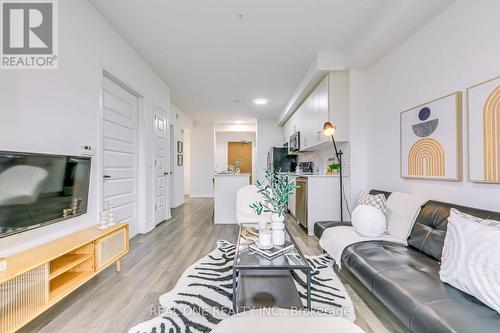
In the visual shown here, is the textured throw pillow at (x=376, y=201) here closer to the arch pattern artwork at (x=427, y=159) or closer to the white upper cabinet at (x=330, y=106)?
the arch pattern artwork at (x=427, y=159)

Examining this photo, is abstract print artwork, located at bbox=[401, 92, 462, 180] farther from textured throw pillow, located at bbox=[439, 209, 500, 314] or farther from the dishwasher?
the dishwasher

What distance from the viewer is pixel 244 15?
264cm

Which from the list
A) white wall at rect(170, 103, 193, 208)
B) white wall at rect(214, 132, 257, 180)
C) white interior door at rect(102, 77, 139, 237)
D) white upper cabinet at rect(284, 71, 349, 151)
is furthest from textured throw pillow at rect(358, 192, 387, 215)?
white wall at rect(214, 132, 257, 180)

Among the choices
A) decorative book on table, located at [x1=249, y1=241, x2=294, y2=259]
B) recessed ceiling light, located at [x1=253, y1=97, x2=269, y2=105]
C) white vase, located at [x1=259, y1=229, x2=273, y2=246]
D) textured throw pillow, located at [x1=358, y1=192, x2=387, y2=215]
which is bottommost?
decorative book on table, located at [x1=249, y1=241, x2=294, y2=259]

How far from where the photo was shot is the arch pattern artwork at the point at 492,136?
67.2 inches

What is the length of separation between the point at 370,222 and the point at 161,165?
3795 millimetres

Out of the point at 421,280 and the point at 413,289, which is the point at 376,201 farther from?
the point at 413,289

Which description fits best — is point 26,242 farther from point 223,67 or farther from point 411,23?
point 411,23

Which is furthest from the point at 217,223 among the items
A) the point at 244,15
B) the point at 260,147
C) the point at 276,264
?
the point at 260,147

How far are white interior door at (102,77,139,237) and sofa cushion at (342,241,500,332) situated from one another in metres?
2.69

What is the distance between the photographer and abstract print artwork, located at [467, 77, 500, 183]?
5.64 ft

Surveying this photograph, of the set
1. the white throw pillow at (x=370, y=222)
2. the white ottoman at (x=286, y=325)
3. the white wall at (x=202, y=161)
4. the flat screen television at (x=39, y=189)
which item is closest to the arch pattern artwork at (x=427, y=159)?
the white throw pillow at (x=370, y=222)

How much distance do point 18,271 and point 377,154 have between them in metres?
3.77

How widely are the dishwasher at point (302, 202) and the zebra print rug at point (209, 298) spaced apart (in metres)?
1.41
